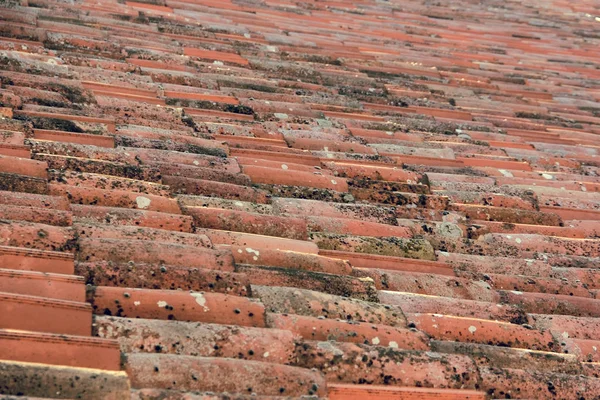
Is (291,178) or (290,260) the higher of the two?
(291,178)

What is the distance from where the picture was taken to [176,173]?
306 cm

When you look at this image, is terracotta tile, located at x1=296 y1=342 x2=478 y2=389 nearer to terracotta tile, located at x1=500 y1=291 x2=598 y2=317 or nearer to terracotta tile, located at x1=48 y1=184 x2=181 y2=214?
terracotta tile, located at x1=500 y1=291 x2=598 y2=317

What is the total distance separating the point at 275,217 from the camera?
2.96m

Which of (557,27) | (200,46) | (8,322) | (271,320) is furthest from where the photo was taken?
(557,27)

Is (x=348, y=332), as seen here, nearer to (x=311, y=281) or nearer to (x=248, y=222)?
(x=311, y=281)

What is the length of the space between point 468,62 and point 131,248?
3.70m

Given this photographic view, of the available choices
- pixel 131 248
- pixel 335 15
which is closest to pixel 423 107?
pixel 335 15

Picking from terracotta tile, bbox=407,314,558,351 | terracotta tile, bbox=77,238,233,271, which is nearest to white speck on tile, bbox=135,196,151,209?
terracotta tile, bbox=77,238,233,271

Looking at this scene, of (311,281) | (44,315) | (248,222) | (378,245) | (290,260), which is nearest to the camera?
(44,315)

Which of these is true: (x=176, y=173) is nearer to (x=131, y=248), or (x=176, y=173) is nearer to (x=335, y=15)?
(x=131, y=248)

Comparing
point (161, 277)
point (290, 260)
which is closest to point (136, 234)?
point (161, 277)

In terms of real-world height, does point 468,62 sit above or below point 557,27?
below

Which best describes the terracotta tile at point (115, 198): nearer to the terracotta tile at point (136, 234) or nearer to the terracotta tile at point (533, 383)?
the terracotta tile at point (136, 234)

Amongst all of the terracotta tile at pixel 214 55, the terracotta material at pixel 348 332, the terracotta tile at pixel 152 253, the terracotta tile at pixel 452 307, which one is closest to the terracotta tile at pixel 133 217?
the terracotta tile at pixel 152 253
